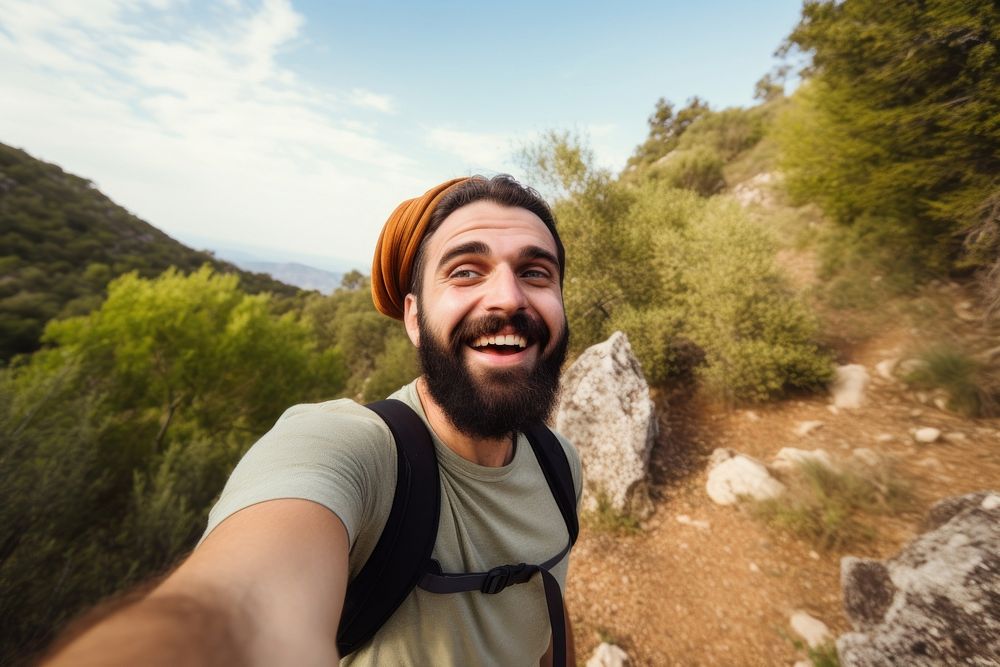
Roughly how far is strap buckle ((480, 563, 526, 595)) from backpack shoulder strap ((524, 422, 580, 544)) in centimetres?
42

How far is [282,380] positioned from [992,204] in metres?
20.6

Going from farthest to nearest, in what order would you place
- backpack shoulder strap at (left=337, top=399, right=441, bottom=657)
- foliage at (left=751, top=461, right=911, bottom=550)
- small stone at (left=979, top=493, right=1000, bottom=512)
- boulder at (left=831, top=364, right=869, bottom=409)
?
1. boulder at (left=831, top=364, right=869, bottom=409)
2. foliage at (left=751, top=461, right=911, bottom=550)
3. small stone at (left=979, top=493, right=1000, bottom=512)
4. backpack shoulder strap at (left=337, top=399, right=441, bottom=657)

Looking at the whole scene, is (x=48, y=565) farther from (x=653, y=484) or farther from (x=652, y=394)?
(x=652, y=394)

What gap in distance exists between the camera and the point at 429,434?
136cm

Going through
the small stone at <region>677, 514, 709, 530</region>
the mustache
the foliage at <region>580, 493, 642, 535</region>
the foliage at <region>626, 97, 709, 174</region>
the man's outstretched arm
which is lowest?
the foliage at <region>580, 493, 642, 535</region>

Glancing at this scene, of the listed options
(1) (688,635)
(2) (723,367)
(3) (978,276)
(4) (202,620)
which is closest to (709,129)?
(3) (978,276)

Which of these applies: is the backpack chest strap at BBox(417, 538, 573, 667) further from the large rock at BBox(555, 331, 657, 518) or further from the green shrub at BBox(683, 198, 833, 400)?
the green shrub at BBox(683, 198, 833, 400)

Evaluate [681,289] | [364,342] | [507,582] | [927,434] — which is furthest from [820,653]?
[364,342]

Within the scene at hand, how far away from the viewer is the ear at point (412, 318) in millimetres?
1834

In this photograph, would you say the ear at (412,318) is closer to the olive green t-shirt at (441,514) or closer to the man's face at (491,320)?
the man's face at (491,320)

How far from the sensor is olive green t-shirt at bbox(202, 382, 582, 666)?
0.92 m

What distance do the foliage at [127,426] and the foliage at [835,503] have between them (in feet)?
28.6

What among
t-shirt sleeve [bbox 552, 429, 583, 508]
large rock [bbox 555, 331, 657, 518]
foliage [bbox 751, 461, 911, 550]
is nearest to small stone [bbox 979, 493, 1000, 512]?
foliage [bbox 751, 461, 911, 550]

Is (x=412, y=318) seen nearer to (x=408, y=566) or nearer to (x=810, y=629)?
(x=408, y=566)
